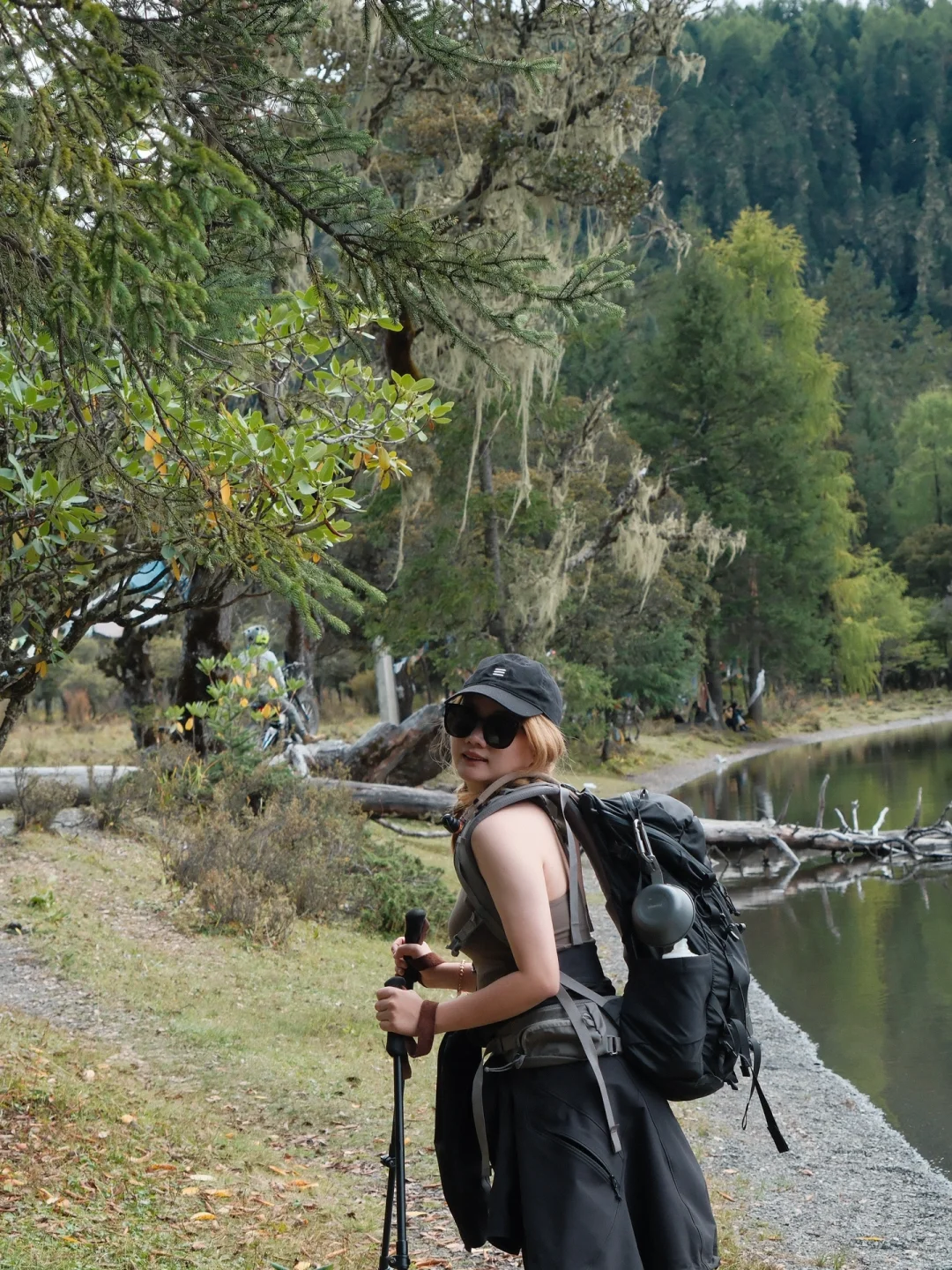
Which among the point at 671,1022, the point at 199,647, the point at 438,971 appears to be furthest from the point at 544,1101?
the point at 199,647

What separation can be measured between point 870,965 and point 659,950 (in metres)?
11.0

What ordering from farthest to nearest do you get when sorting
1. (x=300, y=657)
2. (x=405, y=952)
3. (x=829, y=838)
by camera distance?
1. (x=300, y=657)
2. (x=829, y=838)
3. (x=405, y=952)

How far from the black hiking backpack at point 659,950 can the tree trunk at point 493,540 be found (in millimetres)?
17948

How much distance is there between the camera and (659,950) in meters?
2.64

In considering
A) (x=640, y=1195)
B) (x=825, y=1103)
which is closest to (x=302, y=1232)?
(x=640, y=1195)

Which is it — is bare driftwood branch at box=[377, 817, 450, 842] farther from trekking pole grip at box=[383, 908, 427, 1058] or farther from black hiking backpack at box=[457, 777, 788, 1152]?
Answer: black hiking backpack at box=[457, 777, 788, 1152]

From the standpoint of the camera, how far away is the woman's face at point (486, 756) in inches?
112

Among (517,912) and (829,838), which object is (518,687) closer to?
(517,912)

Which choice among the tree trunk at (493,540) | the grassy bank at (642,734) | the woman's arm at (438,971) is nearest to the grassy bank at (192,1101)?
the woman's arm at (438,971)

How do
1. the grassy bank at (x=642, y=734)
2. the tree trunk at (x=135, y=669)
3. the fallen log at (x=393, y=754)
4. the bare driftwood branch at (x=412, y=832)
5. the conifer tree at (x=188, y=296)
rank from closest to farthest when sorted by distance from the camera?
the conifer tree at (x=188, y=296), the bare driftwood branch at (x=412, y=832), the fallen log at (x=393, y=754), the tree trunk at (x=135, y=669), the grassy bank at (x=642, y=734)

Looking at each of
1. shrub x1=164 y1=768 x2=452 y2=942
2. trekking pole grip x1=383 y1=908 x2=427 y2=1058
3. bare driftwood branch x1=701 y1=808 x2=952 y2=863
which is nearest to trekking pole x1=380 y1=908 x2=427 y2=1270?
trekking pole grip x1=383 y1=908 x2=427 y2=1058

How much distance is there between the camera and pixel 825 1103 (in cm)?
870

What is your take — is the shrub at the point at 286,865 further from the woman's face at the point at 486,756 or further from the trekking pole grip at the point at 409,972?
the woman's face at the point at 486,756

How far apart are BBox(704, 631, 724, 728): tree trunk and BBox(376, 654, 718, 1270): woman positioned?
43.2 metres
